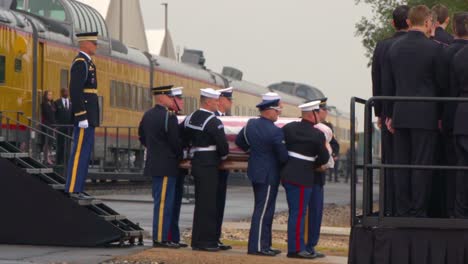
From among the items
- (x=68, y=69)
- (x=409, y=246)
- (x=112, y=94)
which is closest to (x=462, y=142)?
(x=409, y=246)

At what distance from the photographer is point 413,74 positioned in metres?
11.4

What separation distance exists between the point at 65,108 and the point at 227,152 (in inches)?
597

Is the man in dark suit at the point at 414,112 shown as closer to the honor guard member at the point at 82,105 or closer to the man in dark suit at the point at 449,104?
the man in dark suit at the point at 449,104

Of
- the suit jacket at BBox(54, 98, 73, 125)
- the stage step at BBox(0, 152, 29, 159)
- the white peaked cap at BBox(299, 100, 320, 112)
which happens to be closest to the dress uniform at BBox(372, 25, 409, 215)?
the white peaked cap at BBox(299, 100, 320, 112)

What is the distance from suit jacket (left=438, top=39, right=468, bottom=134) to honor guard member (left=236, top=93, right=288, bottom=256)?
4379 mm

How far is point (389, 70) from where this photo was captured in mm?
11672

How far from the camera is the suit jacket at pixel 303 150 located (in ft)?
51.1

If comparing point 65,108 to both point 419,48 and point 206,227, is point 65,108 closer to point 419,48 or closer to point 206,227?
point 206,227

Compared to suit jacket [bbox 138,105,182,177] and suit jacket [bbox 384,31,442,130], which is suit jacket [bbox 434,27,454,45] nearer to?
suit jacket [bbox 384,31,442,130]

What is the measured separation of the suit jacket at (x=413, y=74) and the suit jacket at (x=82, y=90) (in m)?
5.36

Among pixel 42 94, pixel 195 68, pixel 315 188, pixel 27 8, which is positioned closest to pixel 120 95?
pixel 27 8

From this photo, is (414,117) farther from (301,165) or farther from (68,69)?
(68,69)

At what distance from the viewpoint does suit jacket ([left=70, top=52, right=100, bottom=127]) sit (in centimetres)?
1591

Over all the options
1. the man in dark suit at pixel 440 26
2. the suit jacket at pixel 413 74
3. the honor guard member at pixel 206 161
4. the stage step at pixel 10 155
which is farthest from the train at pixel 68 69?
the suit jacket at pixel 413 74
